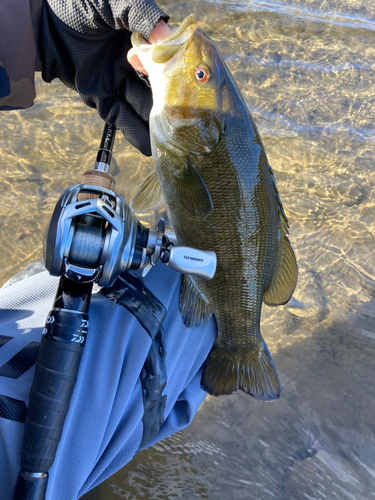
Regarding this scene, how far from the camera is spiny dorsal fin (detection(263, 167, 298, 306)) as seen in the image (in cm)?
187

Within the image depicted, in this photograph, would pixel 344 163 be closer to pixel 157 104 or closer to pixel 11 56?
pixel 157 104

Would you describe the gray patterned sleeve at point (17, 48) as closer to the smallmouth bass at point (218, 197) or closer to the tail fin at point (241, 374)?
the smallmouth bass at point (218, 197)

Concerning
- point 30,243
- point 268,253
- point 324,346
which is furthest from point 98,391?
point 30,243

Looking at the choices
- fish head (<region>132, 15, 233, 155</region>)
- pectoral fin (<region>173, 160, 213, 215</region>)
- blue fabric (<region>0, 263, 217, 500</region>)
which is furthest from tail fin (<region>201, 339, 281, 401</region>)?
fish head (<region>132, 15, 233, 155</region>)

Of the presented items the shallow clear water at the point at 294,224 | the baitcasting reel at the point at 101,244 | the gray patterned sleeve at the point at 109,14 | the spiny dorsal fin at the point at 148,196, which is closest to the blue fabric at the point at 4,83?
the gray patterned sleeve at the point at 109,14

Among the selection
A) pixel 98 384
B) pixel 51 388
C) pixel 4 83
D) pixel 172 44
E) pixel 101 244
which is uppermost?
pixel 172 44

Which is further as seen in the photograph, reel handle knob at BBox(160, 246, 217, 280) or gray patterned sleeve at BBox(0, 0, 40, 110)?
gray patterned sleeve at BBox(0, 0, 40, 110)

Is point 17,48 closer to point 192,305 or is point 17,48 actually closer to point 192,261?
point 192,261

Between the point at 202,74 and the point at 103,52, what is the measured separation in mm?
656

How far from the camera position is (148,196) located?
194 cm

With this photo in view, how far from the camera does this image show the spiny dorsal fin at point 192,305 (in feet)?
5.76

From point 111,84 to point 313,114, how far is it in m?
2.65

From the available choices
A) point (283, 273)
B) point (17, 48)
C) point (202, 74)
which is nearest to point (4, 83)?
Result: point (17, 48)

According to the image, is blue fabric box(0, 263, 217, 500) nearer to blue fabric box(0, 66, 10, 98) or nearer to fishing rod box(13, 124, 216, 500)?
fishing rod box(13, 124, 216, 500)
